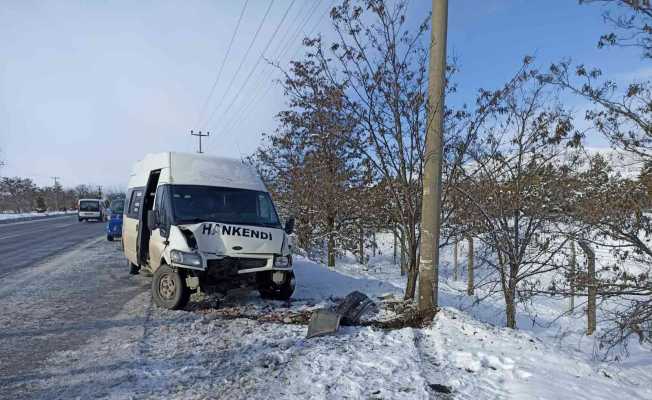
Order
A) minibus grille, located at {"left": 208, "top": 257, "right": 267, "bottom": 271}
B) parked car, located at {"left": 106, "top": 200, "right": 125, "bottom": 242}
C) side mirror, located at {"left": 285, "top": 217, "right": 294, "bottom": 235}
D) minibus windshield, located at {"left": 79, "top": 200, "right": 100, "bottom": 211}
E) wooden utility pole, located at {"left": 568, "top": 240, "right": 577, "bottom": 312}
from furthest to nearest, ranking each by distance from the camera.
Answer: minibus windshield, located at {"left": 79, "top": 200, "right": 100, "bottom": 211}
parked car, located at {"left": 106, "top": 200, "right": 125, "bottom": 242}
side mirror, located at {"left": 285, "top": 217, "right": 294, "bottom": 235}
minibus grille, located at {"left": 208, "top": 257, "right": 267, "bottom": 271}
wooden utility pole, located at {"left": 568, "top": 240, "right": 577, "bottom": 312}

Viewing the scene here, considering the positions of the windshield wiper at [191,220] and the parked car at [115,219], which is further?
the parked car at [115,219]

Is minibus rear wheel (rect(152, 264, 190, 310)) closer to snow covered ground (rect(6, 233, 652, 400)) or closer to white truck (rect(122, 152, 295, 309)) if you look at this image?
white truck (rect(122, 152, 295, 309))

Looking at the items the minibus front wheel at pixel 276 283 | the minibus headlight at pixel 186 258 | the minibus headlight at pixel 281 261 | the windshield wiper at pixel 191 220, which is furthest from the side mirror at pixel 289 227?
the minibus headlight at pixel 186 258

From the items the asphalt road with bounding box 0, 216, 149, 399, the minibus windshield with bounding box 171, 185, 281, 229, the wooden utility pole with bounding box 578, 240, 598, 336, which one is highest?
the minibus windshield with bounding box 171, 185, 281, 229

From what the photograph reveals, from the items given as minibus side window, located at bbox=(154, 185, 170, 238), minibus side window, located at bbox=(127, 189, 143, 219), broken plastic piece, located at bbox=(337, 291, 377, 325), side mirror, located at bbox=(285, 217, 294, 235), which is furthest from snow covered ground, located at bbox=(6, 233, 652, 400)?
minibus side window, located at bbox=(127, 189, 143, 219)

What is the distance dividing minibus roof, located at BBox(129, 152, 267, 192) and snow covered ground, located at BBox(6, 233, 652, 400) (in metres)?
2.34

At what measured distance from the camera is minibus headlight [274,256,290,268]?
6.64 metres

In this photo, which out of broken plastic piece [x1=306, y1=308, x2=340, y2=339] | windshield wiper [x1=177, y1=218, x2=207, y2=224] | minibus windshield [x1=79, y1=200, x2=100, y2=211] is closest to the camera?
broken plastic piece [x1=306, y1=308, x2=340, y2=339]

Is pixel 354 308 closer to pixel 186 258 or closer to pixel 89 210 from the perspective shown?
pixel 186 258

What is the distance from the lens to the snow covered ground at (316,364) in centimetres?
360

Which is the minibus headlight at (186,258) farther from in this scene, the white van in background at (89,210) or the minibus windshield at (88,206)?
the minibus windshield at (88,206)

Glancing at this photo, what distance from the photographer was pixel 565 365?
415 cm

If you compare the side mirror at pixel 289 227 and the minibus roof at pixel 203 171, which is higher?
the minibus roof at pixel 203 171

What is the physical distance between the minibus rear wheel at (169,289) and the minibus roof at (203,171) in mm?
1570
